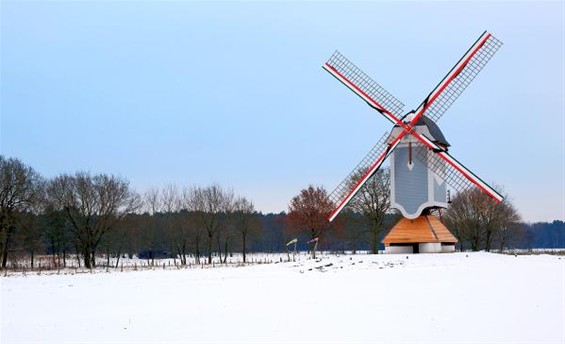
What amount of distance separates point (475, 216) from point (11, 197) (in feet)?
145

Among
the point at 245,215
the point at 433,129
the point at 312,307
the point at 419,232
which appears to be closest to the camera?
the point at 312,307

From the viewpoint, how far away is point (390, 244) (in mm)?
37031

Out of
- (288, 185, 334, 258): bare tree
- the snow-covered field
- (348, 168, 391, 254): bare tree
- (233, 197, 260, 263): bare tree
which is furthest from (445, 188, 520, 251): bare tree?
the snow-covered field

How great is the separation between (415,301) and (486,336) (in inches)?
197

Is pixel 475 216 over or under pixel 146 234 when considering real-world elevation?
over

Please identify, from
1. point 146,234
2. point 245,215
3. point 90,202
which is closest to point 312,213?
point 245,215

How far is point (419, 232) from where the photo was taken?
36.0 meters

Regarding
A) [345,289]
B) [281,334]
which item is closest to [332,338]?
[281,334]

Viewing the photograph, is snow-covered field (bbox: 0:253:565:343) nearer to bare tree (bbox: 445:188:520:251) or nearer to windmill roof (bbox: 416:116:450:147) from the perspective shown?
windmill roof (bbox: 416:116:450:147)

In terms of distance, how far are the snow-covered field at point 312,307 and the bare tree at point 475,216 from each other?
28.6 m

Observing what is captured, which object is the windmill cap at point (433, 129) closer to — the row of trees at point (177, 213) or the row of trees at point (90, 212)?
the row of trees at point (177, 213)

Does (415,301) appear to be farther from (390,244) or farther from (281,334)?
(390,244)

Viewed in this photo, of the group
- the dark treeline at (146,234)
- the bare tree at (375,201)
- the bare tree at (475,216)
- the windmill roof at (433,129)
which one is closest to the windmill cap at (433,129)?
the windmill roof at (433,129)

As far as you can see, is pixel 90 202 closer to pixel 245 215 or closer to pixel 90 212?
pixel 90 212
